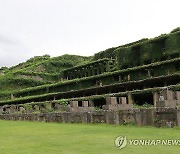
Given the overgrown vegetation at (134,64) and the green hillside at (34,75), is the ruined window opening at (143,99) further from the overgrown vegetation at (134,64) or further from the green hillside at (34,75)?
the green hillside at (34,75)

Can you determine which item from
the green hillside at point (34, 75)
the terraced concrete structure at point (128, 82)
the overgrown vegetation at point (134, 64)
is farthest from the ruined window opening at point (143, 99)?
the green hillside at point (34, 75)

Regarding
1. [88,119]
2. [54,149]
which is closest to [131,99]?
[88,119]

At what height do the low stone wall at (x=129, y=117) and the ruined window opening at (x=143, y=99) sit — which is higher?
the ruined window opening at (x=143, y=99)

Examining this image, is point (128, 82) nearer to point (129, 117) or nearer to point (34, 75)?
point (129, 117)

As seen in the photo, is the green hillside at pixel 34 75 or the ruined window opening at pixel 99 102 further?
the green hillside at pixel 34 75

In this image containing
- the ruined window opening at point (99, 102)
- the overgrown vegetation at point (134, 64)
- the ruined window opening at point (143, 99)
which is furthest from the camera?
the overgrown vegetation at point (134, 64)

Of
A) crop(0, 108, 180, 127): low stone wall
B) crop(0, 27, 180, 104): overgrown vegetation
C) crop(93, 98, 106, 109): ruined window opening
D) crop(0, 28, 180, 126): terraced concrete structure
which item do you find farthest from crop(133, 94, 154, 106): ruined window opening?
crop(0, 108, 180, 127): low stone wall

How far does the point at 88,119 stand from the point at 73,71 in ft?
156

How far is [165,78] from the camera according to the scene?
28781 millimetres

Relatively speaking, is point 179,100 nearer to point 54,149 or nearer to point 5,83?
point 54,149

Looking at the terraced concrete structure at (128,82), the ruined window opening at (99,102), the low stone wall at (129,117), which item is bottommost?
the low stone wall at (129,117)

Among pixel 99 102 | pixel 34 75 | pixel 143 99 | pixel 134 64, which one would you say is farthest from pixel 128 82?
pixel 34 75

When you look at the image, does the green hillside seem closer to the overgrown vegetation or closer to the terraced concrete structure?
the overgrown vegetation

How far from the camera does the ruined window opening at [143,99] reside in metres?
26.6
